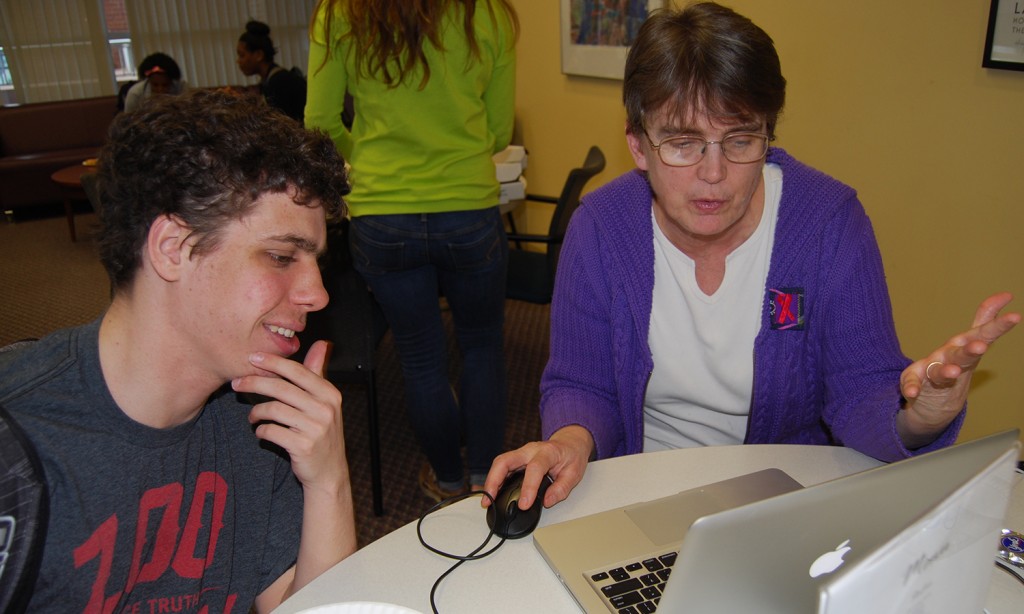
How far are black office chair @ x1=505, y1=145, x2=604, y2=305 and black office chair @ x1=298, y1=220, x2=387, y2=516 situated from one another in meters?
0.62

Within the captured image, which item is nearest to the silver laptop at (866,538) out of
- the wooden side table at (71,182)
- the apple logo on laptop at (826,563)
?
the apple logo on laptop at (826,563)

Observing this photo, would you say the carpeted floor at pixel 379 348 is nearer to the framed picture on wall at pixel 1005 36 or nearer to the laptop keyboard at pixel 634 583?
the laptop keyboard at pixel 634 583

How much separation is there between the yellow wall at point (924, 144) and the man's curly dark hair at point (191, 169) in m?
1.90

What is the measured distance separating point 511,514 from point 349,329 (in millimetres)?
1464

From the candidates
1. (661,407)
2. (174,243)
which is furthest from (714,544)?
(661,407)

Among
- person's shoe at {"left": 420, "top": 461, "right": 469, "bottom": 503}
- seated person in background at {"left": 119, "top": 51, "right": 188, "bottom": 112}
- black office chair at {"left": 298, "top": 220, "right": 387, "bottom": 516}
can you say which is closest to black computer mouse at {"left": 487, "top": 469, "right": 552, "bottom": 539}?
black office chair at {"left": 298, "top": 220, "right": 387, "bottom": 516}

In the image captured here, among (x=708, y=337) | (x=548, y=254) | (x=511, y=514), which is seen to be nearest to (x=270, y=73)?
(x=548, y=254)

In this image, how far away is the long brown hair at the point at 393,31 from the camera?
1.95m

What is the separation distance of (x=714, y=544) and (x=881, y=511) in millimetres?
172

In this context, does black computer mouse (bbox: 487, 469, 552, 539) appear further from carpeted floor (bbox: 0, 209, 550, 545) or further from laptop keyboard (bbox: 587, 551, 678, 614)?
carpeted floor (bbox: 0, 209, 550, 545)

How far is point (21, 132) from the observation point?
6402 mm

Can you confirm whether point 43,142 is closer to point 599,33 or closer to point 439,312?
point 599,33

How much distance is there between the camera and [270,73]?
469 cm

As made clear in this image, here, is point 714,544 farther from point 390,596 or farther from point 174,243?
point 174,243
